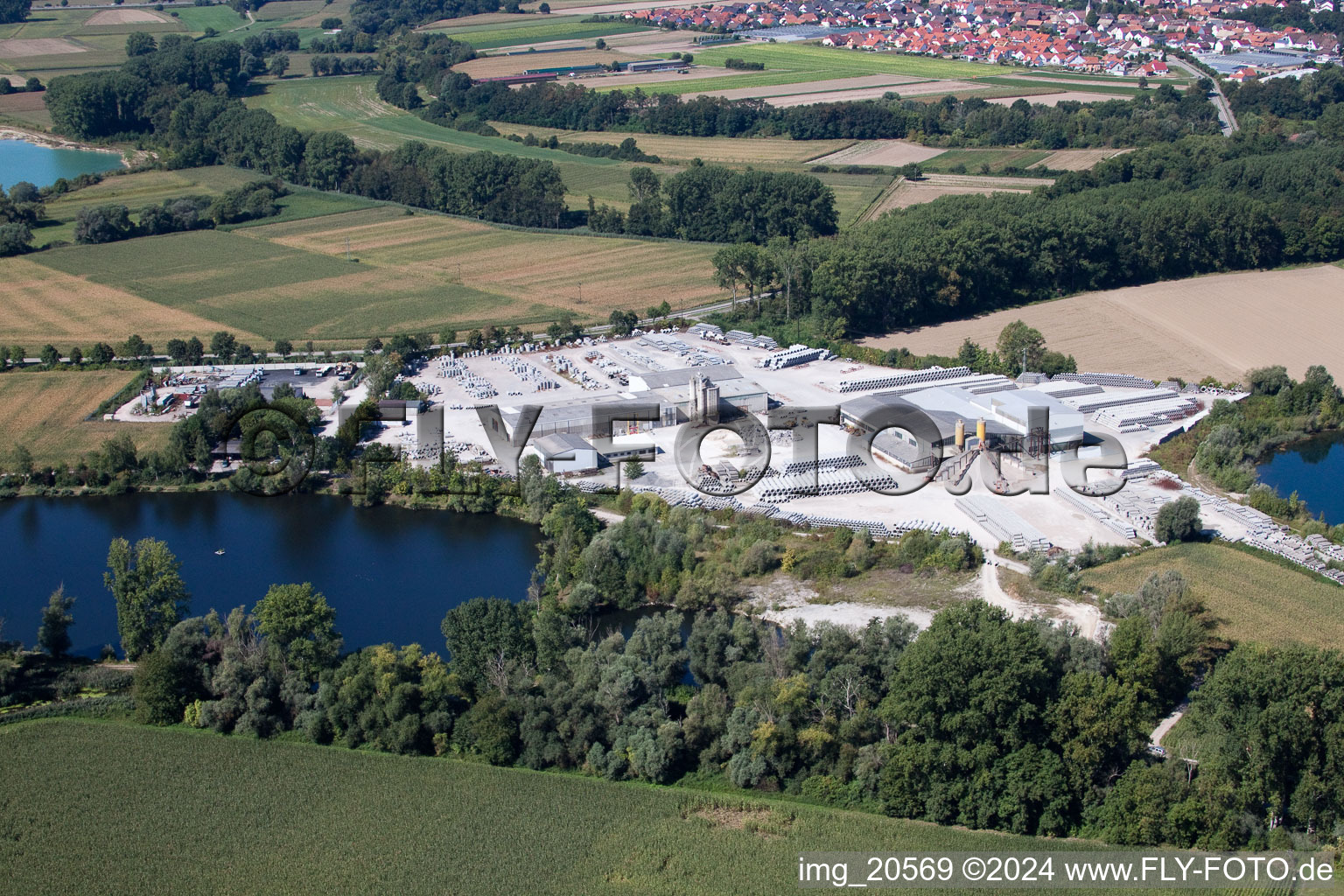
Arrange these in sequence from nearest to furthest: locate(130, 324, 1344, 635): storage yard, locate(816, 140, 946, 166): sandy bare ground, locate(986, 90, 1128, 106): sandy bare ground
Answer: locate(130, 324, 1344, 635): storage yard
locate(816, 140, 946, 166): sandy bare ground
locate(986, 90, 1128, 106): sandy bare ground

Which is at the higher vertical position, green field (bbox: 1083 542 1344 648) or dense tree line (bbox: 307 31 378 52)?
dense tree line (bbox: 307 31 378 52)

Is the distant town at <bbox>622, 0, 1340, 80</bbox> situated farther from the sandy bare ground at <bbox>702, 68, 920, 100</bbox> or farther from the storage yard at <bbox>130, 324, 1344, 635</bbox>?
the storage yard at <bbox>130, 324, 1344, 635</bbox>

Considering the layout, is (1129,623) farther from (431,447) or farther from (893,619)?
(431,447)

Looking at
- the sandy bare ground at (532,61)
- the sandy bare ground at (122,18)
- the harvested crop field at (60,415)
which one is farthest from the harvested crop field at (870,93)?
the sandy bare ground at (122,18)

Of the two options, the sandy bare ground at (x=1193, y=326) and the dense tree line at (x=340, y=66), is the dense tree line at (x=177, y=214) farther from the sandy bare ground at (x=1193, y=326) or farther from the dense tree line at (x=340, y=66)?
the sandy bare ground at (x=1193, y=326)

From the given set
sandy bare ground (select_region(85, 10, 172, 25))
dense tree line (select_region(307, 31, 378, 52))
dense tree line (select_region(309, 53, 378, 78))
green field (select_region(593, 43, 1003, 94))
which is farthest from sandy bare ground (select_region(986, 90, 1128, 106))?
sandy bare ground (select_region(85, 10, 172, 25))

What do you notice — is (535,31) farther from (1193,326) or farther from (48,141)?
(1193,326)

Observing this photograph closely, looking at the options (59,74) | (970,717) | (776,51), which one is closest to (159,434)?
(970,717)
